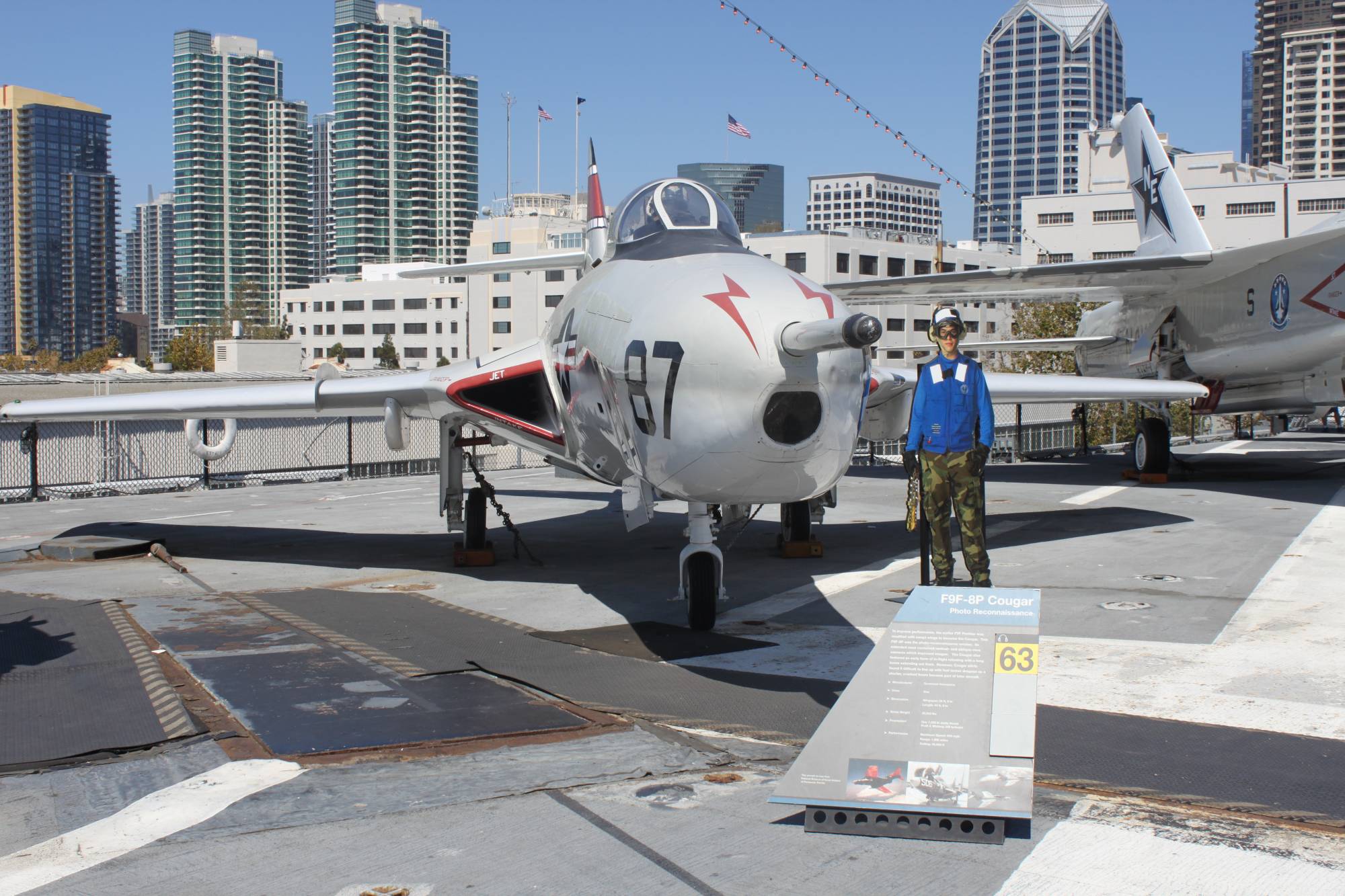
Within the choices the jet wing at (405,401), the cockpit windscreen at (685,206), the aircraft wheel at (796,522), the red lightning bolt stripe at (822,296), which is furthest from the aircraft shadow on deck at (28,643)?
the aircraft wheel at (796,522)

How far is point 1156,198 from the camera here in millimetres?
26891

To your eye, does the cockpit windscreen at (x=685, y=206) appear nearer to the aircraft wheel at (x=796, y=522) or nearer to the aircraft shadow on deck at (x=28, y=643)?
the aircraft wheel at (x=796, y=522)

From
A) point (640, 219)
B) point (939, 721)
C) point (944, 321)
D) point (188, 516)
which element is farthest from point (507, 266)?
point (939, 721)

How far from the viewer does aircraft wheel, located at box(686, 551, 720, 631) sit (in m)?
9.79

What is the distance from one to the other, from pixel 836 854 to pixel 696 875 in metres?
0.65

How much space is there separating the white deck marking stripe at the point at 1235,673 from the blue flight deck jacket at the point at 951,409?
1775 mm

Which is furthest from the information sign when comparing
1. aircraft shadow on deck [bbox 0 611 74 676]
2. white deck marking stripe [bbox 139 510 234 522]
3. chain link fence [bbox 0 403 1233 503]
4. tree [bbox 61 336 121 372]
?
tree [bbox 61 336 121 372]

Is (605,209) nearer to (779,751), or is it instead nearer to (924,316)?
(779,751)

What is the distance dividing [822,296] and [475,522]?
784cm

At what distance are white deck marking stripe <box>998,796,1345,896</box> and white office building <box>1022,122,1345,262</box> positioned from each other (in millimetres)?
96665

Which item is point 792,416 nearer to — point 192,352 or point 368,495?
point 368,495

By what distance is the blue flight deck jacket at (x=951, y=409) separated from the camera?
8.08 meters

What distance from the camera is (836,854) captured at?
5.06 meters

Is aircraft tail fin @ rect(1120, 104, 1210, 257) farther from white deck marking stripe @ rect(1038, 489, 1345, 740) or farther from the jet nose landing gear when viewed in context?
the jet nose landing gear
